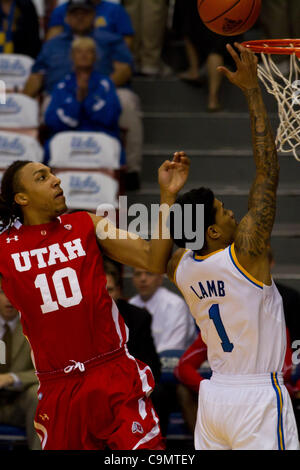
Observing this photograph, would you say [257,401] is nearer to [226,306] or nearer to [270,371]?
[270,371]

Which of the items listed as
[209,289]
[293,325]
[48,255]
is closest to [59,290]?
[48,255]

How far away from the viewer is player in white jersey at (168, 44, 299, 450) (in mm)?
3721

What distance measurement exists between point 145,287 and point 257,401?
2.87 metres

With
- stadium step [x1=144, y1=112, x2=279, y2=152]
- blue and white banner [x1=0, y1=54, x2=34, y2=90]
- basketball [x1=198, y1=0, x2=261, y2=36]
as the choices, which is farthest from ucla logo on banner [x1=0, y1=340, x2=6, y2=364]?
blue and white banner [x1=0, y1=54, x2=34, y2=90]

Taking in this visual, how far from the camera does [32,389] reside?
5.62 meters

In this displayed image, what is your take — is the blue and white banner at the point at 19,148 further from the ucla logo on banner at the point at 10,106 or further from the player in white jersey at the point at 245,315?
the player in white jersey at the point at 245,315

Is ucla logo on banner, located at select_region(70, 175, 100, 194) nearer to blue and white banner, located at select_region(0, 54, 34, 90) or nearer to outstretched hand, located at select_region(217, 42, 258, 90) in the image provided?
blue and white banner, located at select_region(0, 54, 34, 90)

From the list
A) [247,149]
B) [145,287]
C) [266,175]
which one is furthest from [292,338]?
[247,149]

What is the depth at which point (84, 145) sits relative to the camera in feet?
24.7

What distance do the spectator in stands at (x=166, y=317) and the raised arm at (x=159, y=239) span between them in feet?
6.92

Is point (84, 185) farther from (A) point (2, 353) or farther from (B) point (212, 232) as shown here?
(B) point (212, 232)

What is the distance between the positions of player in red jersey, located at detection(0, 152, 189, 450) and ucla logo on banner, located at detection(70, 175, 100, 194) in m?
3.34

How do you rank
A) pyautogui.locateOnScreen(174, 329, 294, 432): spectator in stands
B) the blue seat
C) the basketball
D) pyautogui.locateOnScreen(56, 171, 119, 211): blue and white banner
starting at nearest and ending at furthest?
the basketball
pyautogui.locateOnScreen(174, 329, 294, 432): spectator in stands
the blue seat
pyautogui.locateOnScreen(56, 171, 119, 211): blue and white banner

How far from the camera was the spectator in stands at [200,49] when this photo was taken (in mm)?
8375
